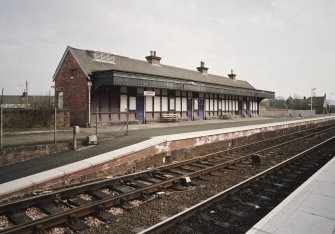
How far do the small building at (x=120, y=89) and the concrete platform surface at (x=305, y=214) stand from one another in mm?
11213

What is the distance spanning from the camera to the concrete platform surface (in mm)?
4637

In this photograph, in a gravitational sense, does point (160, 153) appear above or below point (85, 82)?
below

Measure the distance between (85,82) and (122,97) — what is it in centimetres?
277

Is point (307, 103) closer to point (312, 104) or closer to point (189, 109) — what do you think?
point (312, 104)

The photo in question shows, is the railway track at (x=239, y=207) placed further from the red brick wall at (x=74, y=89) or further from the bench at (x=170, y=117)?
the bench at (x=170, y=117)

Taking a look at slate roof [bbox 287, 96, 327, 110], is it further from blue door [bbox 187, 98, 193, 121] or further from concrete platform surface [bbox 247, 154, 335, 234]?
concrete platform surface [bbox 247, 154, 335, 234]

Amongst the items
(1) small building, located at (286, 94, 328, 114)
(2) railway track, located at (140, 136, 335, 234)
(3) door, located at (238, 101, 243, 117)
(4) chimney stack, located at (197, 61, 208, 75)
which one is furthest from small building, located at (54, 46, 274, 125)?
(1) small building, located at (286, 94, 328, 114)

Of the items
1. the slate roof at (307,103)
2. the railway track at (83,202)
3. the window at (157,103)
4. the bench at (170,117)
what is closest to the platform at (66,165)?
the railway track at (83,202)

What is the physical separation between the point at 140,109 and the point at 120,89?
8.18 ft

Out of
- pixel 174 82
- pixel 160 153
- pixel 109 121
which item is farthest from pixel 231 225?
pixel 174 82

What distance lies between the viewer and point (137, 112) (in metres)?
21.1

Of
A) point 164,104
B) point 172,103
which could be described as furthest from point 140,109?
point 172,103

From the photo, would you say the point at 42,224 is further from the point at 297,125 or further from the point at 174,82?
the point at 297,125

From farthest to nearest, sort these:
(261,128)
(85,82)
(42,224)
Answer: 1. (261,128)
2. (85,82)
3. (42,224)
